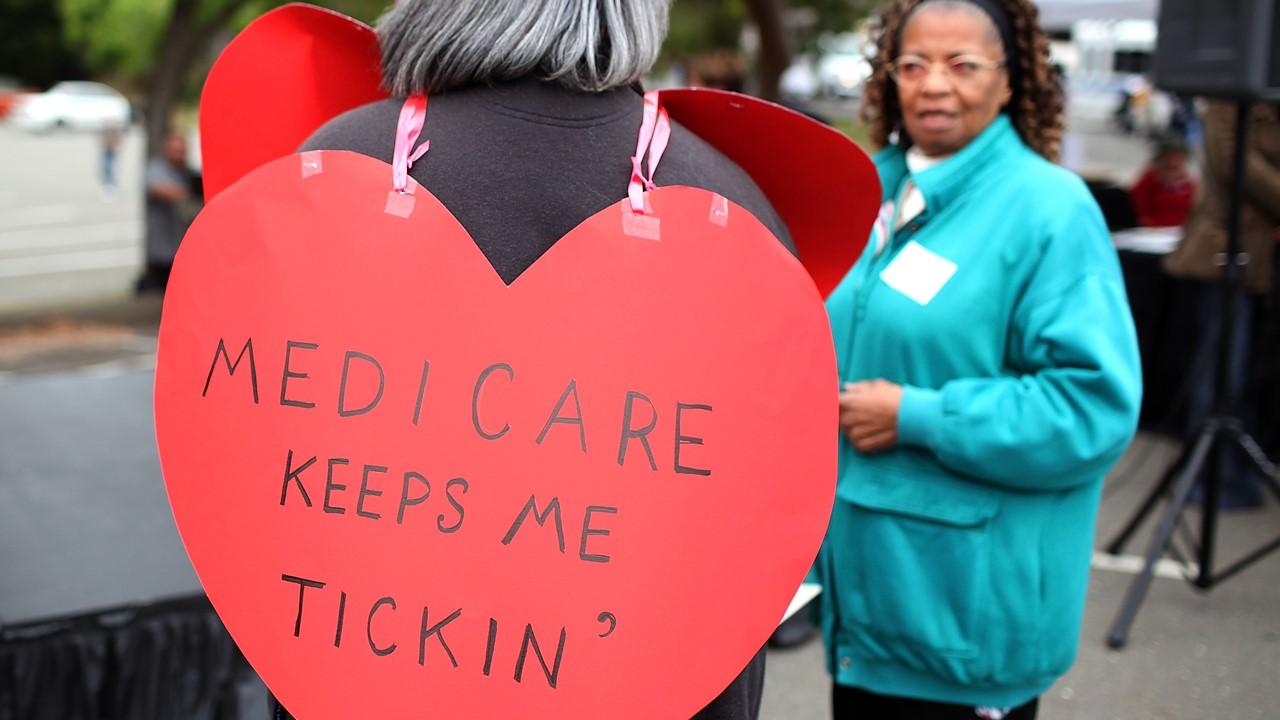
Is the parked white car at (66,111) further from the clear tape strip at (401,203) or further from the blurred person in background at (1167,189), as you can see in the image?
the clear tape strip at (401,203)

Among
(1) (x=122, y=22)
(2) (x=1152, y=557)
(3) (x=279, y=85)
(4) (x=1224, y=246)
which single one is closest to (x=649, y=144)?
(3) (x=279, y=85)

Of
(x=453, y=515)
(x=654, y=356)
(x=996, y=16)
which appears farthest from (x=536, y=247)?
(x=996, y=16)

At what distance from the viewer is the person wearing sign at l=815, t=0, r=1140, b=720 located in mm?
1770

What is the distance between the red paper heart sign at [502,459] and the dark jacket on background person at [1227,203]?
439cm

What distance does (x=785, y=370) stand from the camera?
3.94 feet

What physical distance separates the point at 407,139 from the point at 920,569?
1037 millimetres

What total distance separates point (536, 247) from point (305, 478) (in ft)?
0.99

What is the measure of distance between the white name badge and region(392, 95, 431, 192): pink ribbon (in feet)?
2.85

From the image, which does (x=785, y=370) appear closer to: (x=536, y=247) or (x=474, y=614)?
(x=536, y=247)

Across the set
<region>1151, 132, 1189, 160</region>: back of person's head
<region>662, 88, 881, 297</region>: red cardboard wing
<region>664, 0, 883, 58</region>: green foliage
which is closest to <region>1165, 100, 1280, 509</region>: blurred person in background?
<region>1151, 132, 1189, 160</region>: back of person's head

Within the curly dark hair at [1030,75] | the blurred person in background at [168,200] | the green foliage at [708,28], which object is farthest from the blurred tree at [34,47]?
the curly dark hair at [1030,75]

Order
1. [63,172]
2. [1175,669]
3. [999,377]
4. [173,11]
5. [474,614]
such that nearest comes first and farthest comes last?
[474,614] → [999,377] → [1175,669] → [173,11] → [63,172]

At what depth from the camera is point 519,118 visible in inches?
48.3

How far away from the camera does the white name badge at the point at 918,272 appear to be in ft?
6.01
